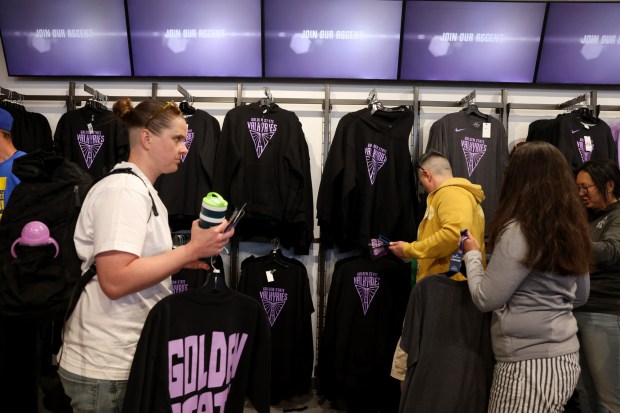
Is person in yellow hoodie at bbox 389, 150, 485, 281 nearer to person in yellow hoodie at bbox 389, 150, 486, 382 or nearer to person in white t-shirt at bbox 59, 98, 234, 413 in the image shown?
person in yellow hoodie at bbox 389, 150, 486, 382

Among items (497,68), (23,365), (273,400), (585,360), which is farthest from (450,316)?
(497,68)

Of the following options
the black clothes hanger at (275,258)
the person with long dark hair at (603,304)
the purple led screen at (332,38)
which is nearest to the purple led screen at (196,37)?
the purple led screen at (332,38)

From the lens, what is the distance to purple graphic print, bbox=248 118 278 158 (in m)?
3.48

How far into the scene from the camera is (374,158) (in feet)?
11.3

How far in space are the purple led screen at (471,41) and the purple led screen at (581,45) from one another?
0.12 meters

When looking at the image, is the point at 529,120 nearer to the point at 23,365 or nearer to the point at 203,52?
the point at 203,52

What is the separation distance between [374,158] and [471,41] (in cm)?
137

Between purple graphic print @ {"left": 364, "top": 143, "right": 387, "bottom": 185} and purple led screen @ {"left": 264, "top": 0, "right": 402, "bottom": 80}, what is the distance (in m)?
0.75

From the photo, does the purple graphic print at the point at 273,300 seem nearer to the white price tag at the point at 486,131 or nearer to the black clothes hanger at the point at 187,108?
the black clothes hanger at the point at 187,108

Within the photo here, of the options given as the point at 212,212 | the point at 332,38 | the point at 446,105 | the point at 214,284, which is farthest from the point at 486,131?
the point at 212,212

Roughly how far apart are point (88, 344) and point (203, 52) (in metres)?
2.99

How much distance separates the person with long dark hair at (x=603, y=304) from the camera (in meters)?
2.36

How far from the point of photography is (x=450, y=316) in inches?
81.5

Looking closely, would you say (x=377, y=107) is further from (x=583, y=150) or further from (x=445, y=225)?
(x=583, y=150)
